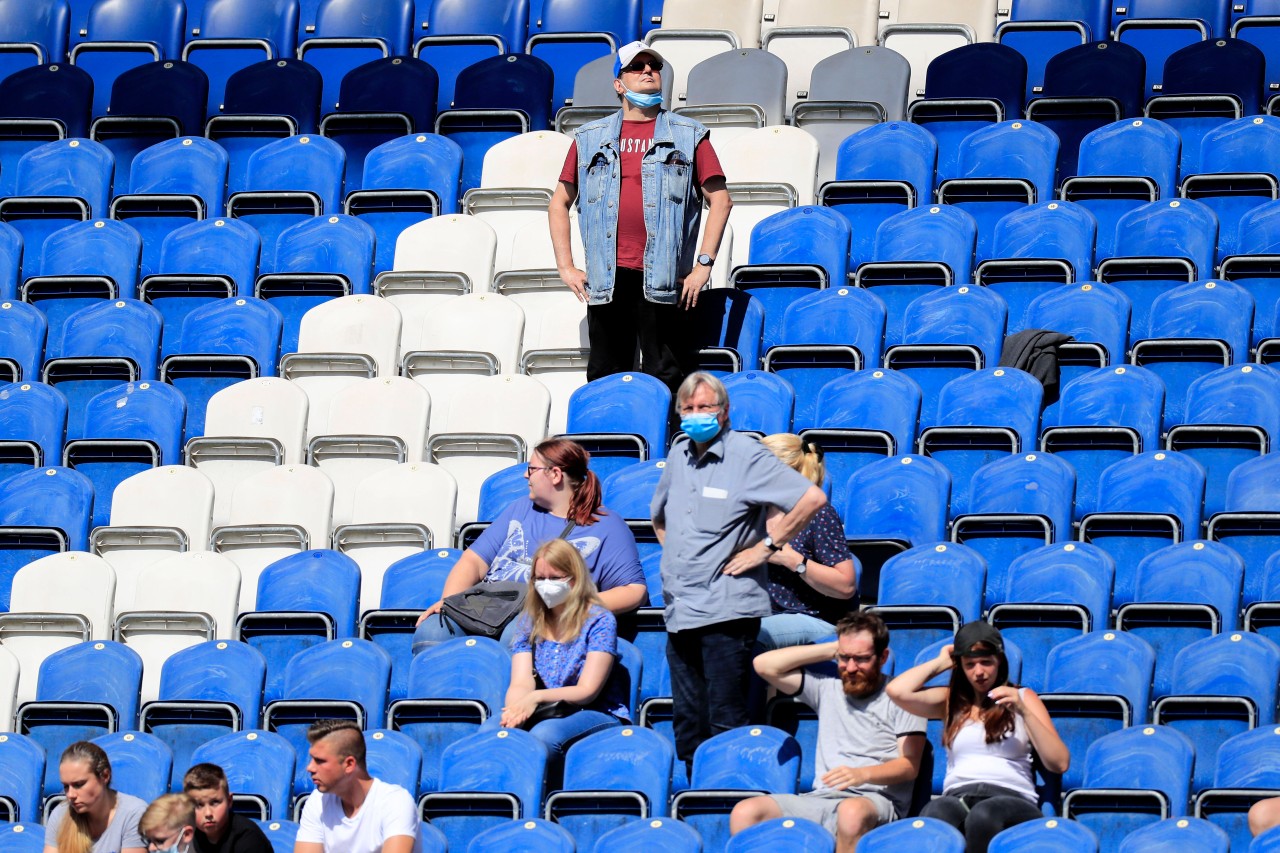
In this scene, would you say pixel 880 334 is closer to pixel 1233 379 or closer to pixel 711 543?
pixel 1233 379

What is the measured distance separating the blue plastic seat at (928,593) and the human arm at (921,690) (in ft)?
1.67

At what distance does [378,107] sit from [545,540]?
12.7 ft

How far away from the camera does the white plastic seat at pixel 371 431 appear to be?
7.52 m

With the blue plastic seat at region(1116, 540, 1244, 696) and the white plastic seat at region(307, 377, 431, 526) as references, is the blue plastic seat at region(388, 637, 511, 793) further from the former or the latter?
the blue plastic seat at region(1116, 540, 1244, 696)

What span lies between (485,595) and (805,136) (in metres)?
3.04

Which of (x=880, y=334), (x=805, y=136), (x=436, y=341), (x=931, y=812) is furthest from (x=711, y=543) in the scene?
(x=805, y=136)

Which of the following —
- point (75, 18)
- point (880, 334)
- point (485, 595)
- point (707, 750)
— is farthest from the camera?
point (75, 18)

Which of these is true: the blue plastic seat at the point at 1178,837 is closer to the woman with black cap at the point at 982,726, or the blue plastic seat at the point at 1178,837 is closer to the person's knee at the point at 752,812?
the woman with black cap at the point at 982,726

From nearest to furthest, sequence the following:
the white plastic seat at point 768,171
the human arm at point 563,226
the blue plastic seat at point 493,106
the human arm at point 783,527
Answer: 1. the human arm at point 783,527
2. the human arm at point 563,226
3. the white plastic seat at point 768,171
4. the blue plastic seat at point 493,106

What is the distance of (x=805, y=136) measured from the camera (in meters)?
8.61

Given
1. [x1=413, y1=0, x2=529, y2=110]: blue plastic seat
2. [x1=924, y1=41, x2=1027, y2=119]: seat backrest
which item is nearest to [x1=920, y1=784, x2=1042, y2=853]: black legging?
[x1=924, y1=41, x2=1027, y2=119]: seat backrest

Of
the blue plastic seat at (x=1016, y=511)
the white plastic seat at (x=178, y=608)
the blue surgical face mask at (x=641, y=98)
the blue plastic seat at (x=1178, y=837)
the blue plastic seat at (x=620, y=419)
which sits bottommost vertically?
the blue plastic seat at (x=1178, y=837)

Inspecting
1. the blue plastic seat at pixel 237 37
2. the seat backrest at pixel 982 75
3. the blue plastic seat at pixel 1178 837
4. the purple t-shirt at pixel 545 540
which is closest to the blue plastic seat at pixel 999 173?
the seat backrest at pixel 982 75

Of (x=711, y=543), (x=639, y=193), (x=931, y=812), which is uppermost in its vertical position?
(x=639, y=193)
